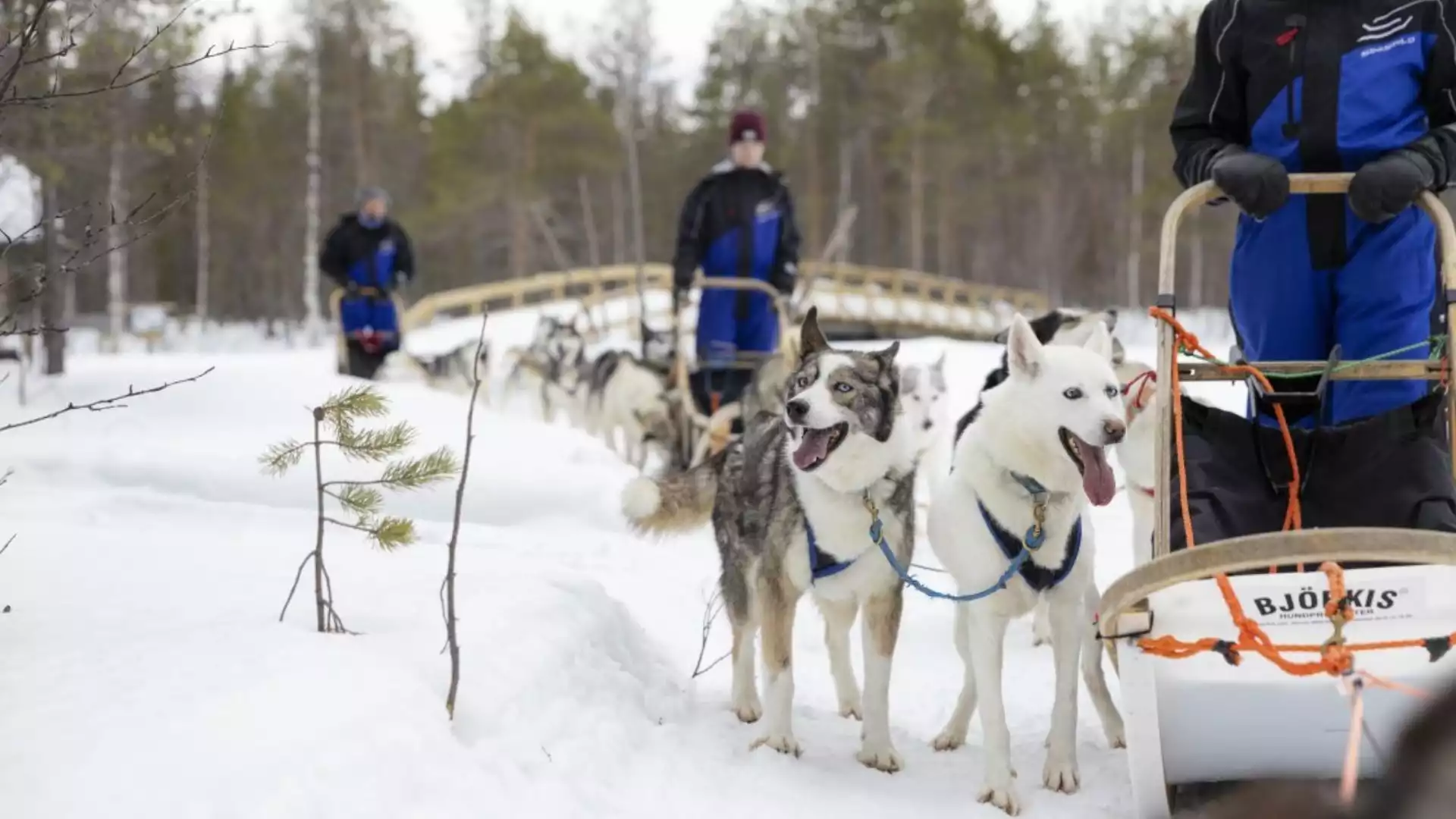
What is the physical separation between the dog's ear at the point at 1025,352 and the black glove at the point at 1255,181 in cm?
54

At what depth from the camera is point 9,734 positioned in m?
2.00

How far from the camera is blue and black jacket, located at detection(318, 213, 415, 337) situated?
956 cm

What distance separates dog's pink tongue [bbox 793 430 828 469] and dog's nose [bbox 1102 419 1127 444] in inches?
27.5

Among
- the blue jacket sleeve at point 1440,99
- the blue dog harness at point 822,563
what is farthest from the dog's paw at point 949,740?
the blue jacket sleeve at point 1440,99

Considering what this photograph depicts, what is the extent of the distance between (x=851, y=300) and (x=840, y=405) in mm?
19353

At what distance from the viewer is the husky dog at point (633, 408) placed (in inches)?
301

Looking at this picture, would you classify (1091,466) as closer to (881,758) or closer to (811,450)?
(811,450)

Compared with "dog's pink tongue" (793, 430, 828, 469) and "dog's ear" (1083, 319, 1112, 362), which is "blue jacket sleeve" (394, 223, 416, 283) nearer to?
"dog's pink tongue" (793, 430, 828, 469)

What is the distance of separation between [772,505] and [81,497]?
8.55 ft

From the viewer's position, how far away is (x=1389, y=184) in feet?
8.45

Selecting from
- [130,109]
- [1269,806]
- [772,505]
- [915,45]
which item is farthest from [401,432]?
[915,45]

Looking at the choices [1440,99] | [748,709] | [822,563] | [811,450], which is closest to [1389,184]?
[1440,99]

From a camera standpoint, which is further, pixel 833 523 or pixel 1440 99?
pixel 833 523

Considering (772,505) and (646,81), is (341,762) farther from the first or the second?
(646,81)
